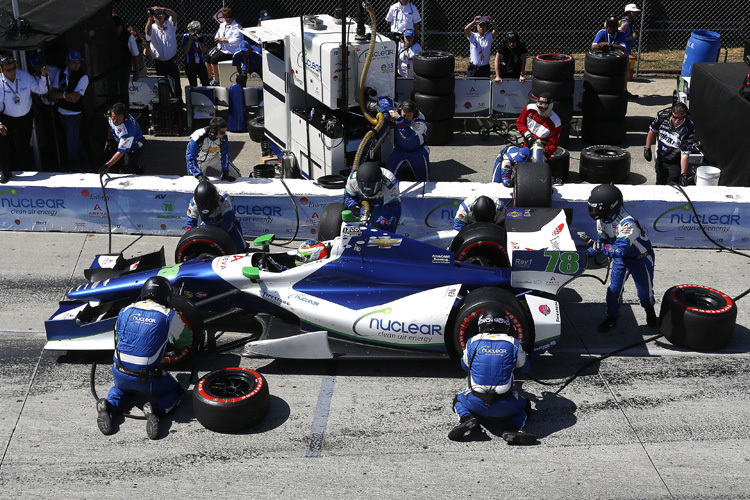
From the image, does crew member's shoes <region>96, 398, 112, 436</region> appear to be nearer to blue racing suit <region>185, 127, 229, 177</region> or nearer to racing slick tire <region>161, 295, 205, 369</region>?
racing slick tire <region>161, 295, 205, 369</region>

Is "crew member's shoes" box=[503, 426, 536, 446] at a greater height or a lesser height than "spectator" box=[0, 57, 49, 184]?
lesser

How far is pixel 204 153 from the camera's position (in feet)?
39.2

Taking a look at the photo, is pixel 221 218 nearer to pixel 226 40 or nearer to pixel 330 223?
pixel 330 223

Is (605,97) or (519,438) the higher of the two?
(605,97)

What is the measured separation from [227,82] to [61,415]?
10683 mm

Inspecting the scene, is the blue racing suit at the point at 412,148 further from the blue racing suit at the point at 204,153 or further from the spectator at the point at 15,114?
the spectator at the point at 15,114

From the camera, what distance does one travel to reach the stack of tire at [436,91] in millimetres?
15102

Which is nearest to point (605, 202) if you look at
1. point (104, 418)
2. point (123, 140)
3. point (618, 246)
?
point (618, 246)

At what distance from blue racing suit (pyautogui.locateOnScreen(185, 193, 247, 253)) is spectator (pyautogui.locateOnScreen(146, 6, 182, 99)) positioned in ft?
23.4

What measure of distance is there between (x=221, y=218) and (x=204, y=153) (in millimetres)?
2046

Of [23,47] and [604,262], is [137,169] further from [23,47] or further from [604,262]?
[604,262]

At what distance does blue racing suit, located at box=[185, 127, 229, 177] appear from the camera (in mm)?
11750

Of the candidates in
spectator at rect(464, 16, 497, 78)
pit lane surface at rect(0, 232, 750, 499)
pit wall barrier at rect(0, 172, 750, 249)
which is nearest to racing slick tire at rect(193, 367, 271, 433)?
pit lane surface at rect(0, 232, 750, 499)

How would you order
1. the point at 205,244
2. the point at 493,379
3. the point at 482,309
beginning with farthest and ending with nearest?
the point at 205,244, the point at 482,309, the point at 493,379
